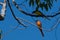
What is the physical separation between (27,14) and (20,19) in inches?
4.9

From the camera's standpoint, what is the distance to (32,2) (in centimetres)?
341

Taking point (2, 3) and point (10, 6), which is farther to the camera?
point (10, 6)

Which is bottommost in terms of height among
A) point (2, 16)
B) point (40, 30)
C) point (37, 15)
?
point (40, 30)

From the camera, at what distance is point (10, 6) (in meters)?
3.35

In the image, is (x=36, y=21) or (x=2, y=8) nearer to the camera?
(x=2, y=8)

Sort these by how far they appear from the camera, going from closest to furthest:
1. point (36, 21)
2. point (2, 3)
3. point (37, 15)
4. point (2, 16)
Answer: point (2, 16), point (2, 3), point (37, 15), point (36, 21)

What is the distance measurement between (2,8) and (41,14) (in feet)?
2.15

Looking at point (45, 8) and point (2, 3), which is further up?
point (2, 3)

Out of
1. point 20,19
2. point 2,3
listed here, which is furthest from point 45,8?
point 2,3

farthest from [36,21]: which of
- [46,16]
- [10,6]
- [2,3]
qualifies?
[2,3]

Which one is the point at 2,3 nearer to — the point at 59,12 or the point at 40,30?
the point at 40,30

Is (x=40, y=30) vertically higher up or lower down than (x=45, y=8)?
lower down

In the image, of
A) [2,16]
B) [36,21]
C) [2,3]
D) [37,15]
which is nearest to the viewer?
[2,16]

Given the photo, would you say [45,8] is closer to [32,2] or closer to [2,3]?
[32,2]
